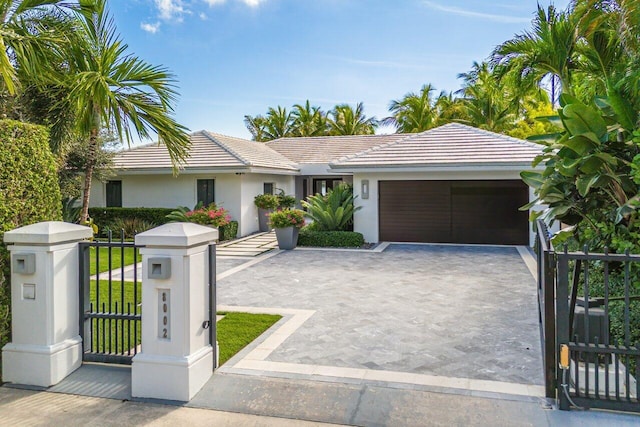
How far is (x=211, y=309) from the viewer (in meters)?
5.07

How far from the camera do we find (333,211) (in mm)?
16719

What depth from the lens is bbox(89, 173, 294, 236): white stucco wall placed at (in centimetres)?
1875

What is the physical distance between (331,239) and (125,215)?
8.48 m

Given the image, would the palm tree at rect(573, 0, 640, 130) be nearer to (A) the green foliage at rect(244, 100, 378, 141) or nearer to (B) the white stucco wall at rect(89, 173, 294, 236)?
(B) the white stucco wall at rect(89, 173, 294, 236)

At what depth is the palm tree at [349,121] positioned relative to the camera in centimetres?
4022

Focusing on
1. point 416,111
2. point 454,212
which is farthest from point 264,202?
point 416,111

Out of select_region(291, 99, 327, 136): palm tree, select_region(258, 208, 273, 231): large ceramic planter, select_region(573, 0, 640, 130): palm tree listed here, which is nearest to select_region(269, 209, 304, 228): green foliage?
select_region(258, 208, 273, 231): large ceramic planter

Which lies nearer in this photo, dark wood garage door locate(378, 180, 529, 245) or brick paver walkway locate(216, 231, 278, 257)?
brick paver walkway locate(216, 231, 278, 257)

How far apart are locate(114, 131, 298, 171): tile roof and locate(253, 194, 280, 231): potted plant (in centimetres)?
127

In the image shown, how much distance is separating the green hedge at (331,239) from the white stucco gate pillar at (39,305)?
1133cm

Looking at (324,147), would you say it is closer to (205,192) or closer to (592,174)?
(205,192)

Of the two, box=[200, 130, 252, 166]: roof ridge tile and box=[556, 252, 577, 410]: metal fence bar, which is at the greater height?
box=[200, 130, 252, 166]: roof ridge tile

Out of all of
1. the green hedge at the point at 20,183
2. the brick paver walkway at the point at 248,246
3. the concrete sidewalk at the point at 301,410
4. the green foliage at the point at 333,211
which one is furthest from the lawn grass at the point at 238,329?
the green foliage at the point at 333,211

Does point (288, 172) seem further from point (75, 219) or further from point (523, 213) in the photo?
point (523, 213)
